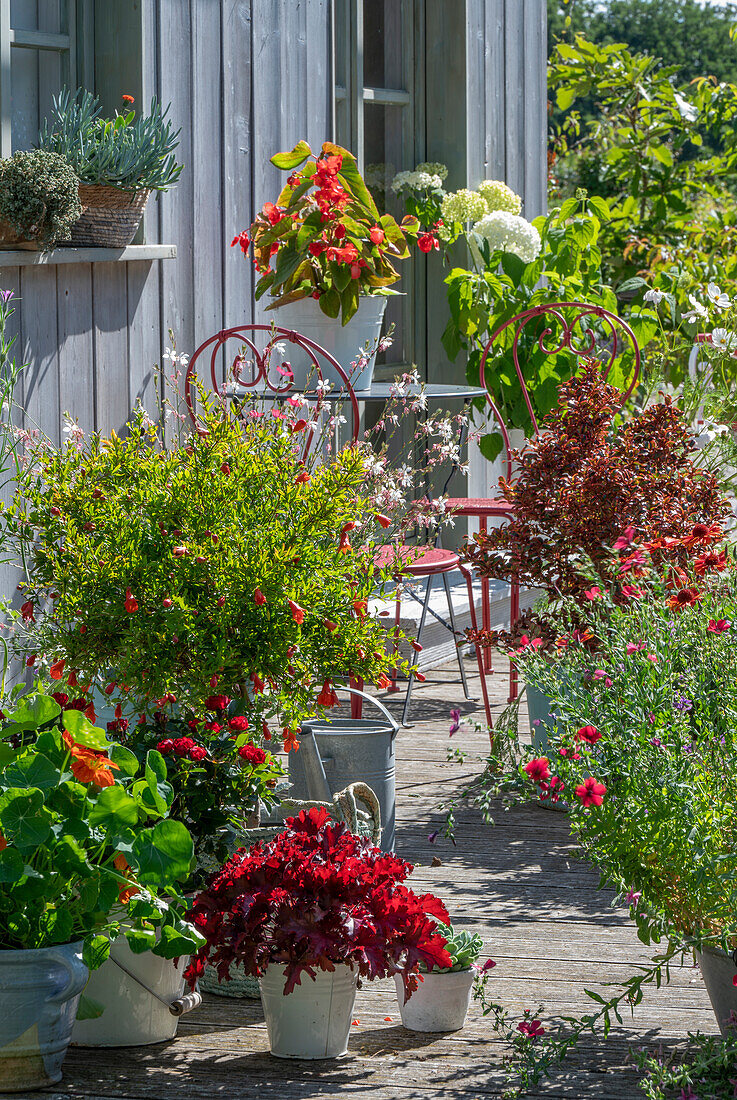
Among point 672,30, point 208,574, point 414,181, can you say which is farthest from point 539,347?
point 672,30

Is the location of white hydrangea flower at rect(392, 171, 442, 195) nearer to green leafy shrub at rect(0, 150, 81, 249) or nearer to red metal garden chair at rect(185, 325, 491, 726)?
red metal garden chair at rect(185, 325, 491, 726)

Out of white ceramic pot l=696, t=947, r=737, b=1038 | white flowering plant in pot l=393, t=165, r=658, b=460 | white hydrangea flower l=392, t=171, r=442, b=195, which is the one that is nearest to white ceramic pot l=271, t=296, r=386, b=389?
white flowering plant in pot l=393, t=165, r=658, b=460

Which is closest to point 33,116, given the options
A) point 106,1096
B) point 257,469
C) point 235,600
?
point 257,469

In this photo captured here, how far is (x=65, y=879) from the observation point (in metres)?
2.09

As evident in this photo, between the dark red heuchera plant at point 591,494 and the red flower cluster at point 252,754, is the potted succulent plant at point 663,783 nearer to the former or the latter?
the red flower cluster at point 252,754

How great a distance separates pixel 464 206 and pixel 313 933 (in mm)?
3849

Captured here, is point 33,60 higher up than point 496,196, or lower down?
higher up

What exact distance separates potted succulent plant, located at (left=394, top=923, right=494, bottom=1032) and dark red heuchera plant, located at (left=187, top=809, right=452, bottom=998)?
6 cm

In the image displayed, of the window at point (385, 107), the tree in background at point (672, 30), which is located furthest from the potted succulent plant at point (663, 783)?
the tree in background at point (672, 30)

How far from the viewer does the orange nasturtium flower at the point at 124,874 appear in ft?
6.92

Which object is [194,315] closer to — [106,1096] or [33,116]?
[33,116]

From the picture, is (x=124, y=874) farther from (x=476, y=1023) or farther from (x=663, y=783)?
(x=663, y=783)

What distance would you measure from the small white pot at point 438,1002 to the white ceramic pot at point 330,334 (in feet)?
6.91

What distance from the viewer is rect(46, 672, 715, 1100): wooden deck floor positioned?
213 cm
